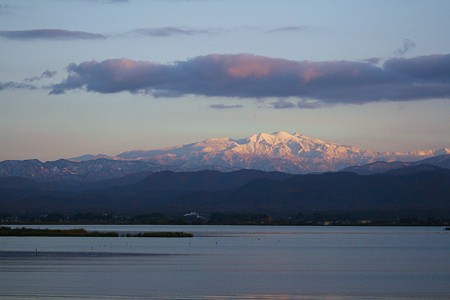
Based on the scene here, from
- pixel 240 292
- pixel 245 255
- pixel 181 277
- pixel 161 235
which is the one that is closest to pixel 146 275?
pixel 181 277

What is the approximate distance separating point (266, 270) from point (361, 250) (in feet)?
103

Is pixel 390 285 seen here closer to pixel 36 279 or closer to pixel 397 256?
pixel 36 279

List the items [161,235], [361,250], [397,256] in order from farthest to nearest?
[161,235]
[361,250]
[397,256]

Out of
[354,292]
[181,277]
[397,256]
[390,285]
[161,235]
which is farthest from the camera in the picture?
[161,235]

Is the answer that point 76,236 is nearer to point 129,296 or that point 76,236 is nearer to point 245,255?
point 245,255

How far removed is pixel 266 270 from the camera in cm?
6669

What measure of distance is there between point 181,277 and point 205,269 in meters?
7.85

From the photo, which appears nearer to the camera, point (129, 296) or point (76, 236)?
point (129, 296)

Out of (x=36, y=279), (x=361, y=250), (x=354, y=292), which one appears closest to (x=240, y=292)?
(x=354, y=292)

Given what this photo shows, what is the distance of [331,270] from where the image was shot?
6644cm

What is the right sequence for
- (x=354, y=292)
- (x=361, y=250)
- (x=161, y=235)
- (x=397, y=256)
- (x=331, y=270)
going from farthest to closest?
(x=161, y=235), (x=361, y=250), (x=397, y=256), (x=331, y=270), (x=354, y=292)

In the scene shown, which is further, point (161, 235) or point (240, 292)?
point (161, 235)

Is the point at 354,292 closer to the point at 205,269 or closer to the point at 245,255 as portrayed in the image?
the point at 205,269

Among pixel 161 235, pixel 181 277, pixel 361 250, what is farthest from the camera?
pixel 161 235
